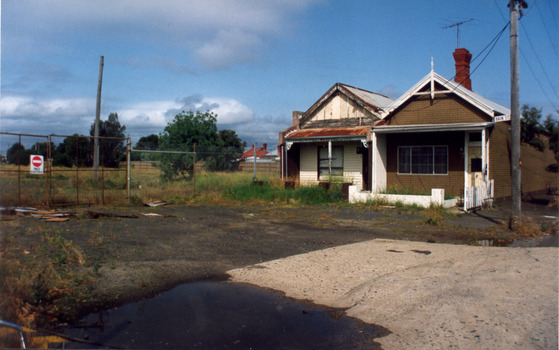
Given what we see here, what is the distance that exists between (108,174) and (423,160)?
14.4 m

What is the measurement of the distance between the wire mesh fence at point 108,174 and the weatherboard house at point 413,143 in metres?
3.07

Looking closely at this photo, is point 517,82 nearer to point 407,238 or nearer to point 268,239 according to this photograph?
point 407,238

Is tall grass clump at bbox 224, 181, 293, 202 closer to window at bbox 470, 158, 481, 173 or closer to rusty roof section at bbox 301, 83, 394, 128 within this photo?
rusty roof section at bbox 301, 83, 394, 128

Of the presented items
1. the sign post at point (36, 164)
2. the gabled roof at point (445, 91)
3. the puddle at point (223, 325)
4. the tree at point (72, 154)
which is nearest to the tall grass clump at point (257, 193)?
the gabled roof at point (445, 91)

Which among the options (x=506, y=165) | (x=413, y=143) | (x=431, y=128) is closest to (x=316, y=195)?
(x=413, y=143)

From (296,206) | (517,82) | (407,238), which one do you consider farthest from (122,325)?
(296,206)

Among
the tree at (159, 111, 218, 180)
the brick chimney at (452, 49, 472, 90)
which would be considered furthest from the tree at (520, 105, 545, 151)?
the tree at (159, 111, 218, 180)

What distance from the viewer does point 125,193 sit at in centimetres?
1775

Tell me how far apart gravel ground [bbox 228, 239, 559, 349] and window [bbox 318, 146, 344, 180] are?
12.5 m

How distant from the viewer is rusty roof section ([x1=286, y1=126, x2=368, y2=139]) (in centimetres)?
1970

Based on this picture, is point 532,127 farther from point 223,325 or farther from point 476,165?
point 223,325

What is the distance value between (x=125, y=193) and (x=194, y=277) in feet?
39.1

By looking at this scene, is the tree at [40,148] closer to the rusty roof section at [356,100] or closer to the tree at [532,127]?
the rusty roof section at [356,100]

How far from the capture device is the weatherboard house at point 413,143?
17.5 meters
